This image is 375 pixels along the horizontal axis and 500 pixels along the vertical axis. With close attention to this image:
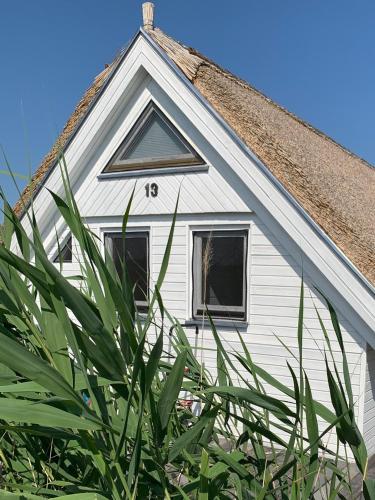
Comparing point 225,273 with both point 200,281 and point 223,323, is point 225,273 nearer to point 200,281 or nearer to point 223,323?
point 200,281

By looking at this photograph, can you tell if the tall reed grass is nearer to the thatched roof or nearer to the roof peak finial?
the thatched roof

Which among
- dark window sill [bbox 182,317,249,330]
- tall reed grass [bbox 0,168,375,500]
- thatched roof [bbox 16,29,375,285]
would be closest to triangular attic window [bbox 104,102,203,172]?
thatched roof [bbox 16,29,375,285]

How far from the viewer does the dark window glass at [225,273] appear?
5957 mm

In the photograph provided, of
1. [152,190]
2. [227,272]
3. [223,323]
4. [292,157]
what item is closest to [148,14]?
[152,190]

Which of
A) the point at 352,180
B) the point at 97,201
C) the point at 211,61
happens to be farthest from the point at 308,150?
the point at 97,201

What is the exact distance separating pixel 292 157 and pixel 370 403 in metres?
2.96

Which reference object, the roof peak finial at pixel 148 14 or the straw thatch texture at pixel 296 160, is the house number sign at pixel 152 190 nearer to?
the straw thatch texture at pixel 296 160

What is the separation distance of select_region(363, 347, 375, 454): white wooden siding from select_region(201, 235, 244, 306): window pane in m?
1.48

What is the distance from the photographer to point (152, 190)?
6434mm

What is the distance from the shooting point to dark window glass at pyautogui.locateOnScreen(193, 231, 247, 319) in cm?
596

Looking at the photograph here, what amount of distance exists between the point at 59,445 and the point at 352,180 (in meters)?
7.85

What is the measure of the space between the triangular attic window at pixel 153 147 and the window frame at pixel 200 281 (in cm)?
85

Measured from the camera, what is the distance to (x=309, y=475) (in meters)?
1.34

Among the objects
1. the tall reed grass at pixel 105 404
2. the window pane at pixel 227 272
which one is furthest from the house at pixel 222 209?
the tall reed grass at pixel 105 404
